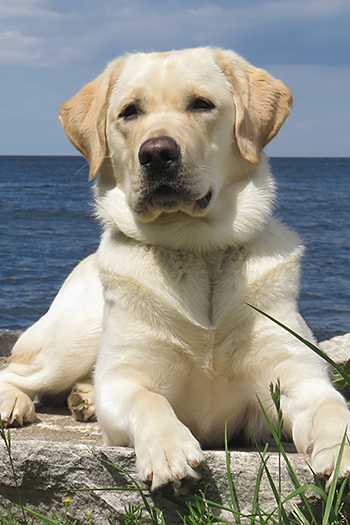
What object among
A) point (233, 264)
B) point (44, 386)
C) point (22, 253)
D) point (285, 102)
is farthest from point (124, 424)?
point (22, 253)

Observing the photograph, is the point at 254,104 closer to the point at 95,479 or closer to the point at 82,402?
the point at 82,402

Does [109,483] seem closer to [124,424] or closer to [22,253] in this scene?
[124,424]

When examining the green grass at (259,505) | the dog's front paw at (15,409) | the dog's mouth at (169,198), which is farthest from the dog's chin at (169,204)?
the dog's front paw at (15,409)

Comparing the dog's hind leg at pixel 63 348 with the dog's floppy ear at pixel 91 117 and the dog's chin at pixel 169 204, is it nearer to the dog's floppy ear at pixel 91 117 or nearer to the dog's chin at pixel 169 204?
the dog's floppy ear at pixel 91 117

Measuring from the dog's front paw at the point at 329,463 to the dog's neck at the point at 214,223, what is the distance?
48.2 inches

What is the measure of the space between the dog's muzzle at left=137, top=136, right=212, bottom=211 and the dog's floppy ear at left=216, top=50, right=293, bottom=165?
1.63 feet

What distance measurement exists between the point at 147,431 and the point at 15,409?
4.14ft

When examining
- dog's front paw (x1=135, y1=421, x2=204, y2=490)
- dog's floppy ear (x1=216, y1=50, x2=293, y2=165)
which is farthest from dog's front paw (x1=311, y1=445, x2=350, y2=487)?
dog's floppy ear (x1=216, y1=50, x2=293, y2=165)

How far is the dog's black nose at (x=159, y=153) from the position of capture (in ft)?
8.82

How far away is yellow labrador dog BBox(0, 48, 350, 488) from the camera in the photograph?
279cm

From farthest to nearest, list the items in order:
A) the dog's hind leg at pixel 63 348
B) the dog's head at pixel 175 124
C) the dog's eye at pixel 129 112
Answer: the dog's hind leg at pixel 63 348 → the dog's eye at pixel 129 112 → the dog's head at pixel 175 124

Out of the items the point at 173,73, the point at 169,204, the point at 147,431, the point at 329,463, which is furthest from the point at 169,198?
the point at 329,463

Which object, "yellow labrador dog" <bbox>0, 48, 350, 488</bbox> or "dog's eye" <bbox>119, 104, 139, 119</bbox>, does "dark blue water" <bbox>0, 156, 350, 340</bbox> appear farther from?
"dog's eye" <bbox>119, 104, 139, 119</bbox>

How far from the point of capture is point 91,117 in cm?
346
